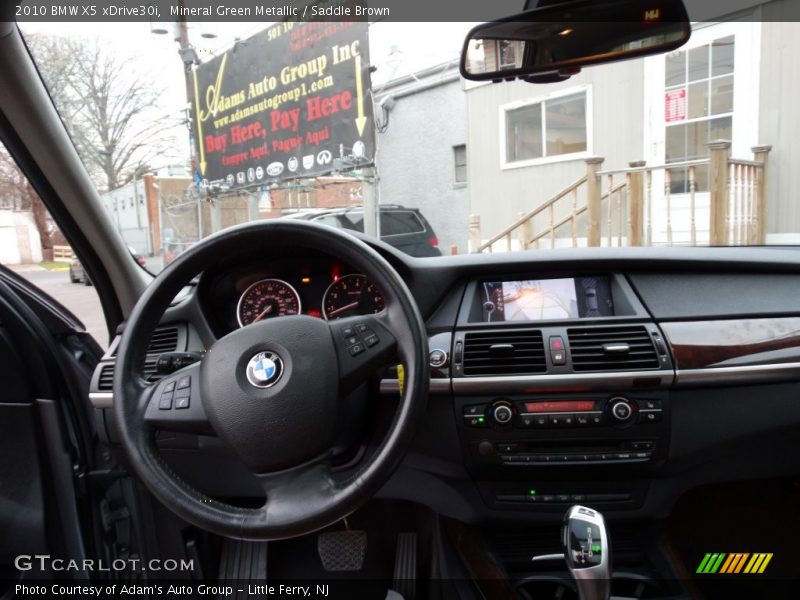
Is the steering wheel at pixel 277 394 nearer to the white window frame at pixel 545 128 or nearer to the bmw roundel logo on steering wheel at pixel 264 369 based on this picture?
the bmw roundel logo on steering wheel at pixel 264 369

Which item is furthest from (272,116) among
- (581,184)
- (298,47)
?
(581,184)

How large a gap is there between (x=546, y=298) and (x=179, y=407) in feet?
3.88

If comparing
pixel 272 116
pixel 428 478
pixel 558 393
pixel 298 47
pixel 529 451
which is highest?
pixel 298 47

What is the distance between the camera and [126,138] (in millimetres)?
2150

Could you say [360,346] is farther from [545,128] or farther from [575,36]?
[545,128]

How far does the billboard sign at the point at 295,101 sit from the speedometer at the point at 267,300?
4086mm

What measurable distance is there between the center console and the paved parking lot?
4.31 ft

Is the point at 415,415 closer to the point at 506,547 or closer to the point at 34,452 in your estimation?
the point at 506,547

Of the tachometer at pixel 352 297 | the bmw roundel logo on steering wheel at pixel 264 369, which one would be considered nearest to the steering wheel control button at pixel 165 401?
the bmw roundel logo on steering wheel at pixel 264 369

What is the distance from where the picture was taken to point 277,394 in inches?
53.1

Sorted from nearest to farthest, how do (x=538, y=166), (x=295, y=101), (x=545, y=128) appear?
(x=545, y=128) < (x=538, y=166) < (x=295, y=101)

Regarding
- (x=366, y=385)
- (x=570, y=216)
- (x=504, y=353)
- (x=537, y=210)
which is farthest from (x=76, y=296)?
(x=537, y=210)

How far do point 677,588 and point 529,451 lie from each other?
70cm

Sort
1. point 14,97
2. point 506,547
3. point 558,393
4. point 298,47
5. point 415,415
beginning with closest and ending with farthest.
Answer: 1. point 415,415
2. point 14,97
3. point 558,393
4. point 506,547
5. point 298,47
